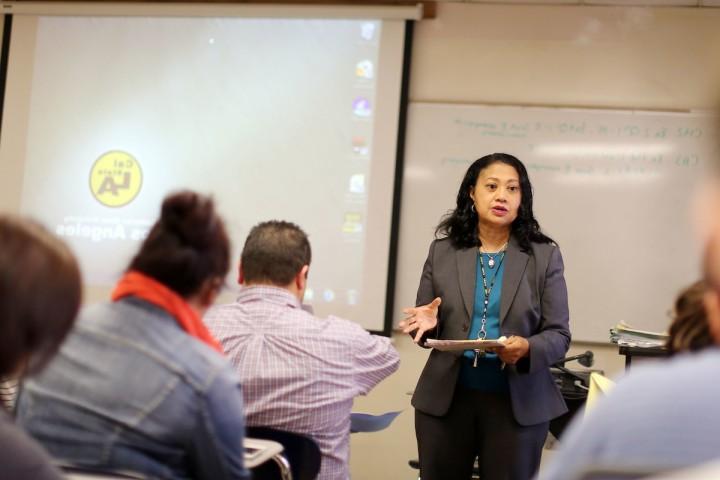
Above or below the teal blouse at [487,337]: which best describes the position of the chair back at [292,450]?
below

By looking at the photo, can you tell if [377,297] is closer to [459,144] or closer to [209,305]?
[459,144]

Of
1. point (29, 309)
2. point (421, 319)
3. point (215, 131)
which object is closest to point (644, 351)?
point (421, 319)

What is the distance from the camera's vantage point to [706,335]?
112 centimetres

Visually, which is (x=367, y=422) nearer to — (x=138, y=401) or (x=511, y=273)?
(x=511, y=273)

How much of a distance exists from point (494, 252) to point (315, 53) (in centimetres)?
235

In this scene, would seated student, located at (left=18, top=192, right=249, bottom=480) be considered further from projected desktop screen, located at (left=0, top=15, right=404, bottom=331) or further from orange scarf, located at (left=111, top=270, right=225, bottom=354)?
projected desktop screen, located at (left=0, top=15, right=404, bottom=331)

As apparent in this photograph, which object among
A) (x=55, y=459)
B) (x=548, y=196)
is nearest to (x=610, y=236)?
(x=548, y=196)

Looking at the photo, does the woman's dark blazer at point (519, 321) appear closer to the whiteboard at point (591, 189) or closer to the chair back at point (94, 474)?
the chair back at point (94, 474)

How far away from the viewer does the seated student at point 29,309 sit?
958 millimetres

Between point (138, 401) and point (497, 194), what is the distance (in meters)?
1.50

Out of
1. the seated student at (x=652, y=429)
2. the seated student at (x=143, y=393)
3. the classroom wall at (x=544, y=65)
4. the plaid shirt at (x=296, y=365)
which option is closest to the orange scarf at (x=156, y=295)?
the seated student at (x=143, y=393)

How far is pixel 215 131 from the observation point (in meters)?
4.49

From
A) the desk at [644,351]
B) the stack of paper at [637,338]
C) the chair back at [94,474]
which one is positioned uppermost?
the stack of paper at [637,338]

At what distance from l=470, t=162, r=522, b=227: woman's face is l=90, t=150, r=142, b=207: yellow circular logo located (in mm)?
2613
